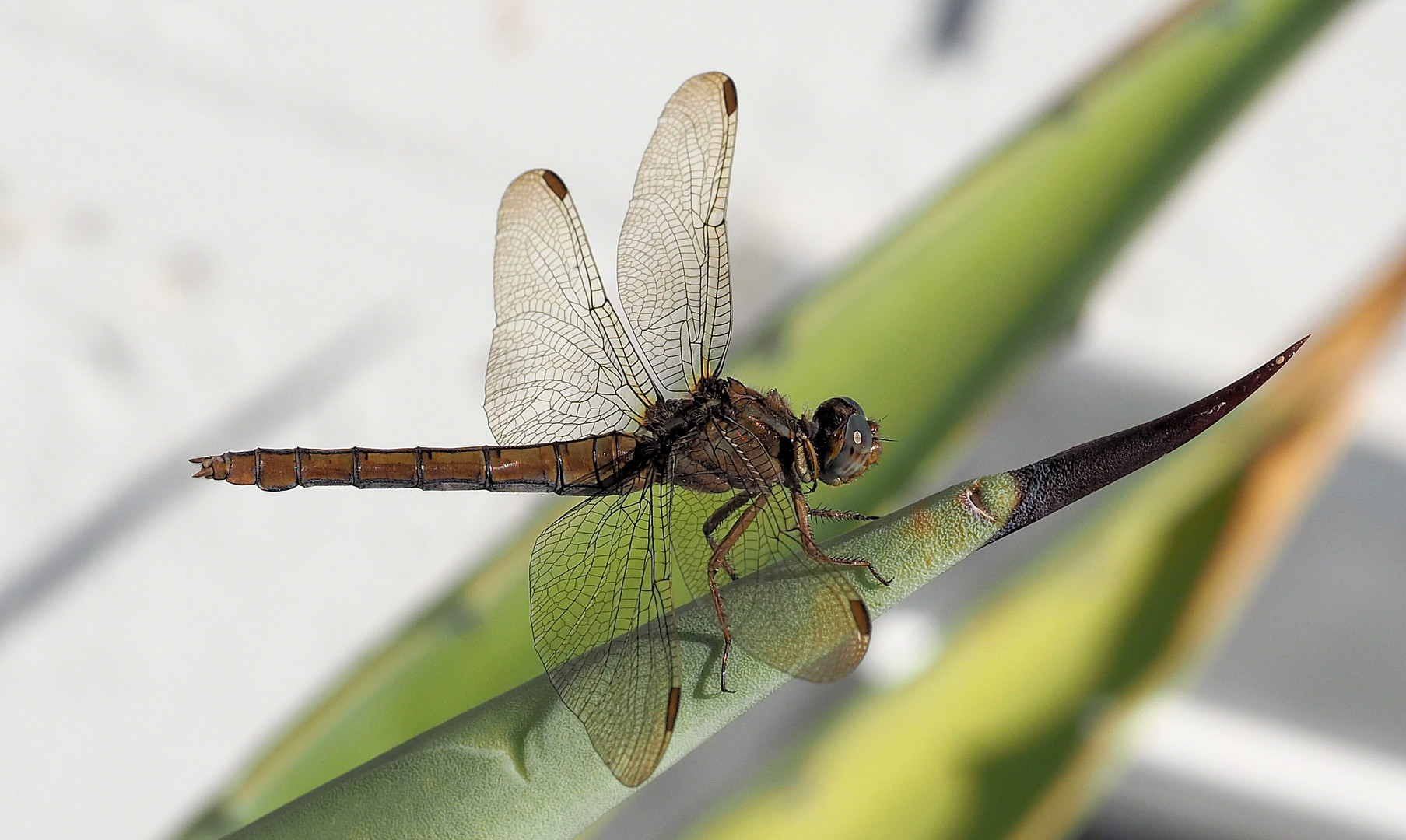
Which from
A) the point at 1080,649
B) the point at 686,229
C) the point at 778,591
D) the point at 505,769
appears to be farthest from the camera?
the point at 686,229

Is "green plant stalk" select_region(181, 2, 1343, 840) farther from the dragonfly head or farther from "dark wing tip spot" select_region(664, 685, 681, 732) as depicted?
A: "dark wing tip spot" select_region(664, 685, 681, 732)

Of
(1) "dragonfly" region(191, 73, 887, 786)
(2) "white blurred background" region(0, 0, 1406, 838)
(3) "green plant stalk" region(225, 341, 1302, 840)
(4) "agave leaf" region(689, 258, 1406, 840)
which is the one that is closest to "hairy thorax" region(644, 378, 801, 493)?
(1) "dragonfly" region(191, 73, 887, 786)

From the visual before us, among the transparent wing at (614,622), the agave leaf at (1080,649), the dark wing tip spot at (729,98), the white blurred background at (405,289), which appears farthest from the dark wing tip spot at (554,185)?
the white blurred background at (405,289)

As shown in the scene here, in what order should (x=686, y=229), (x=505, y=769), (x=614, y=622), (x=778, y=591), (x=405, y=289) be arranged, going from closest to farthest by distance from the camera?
1. (x=505, y=769)
2. (x=778, y=591)
3. (x=614, y=622)
4. (x=686, y=229)
5. (x=405, y=289)

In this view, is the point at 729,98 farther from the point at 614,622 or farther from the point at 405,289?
Answer: the point at 405,289

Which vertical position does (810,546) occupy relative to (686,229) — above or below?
below

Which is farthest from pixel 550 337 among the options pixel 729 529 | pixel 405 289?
pixel 405 289

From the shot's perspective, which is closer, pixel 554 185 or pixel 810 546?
pixel 810 546
